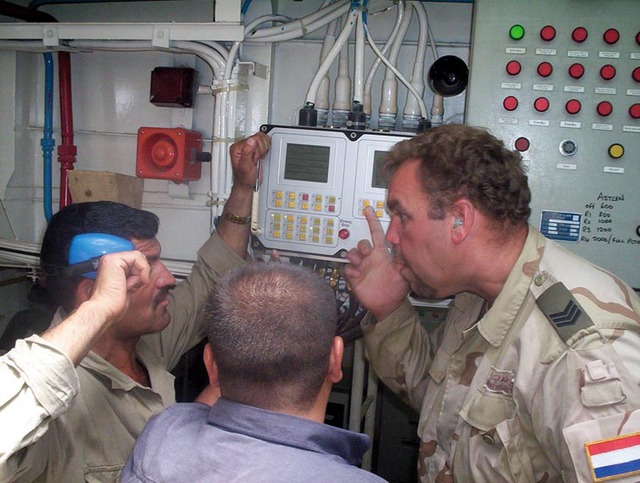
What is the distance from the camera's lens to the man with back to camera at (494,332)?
106 cm

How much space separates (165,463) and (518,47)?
1.41 metres

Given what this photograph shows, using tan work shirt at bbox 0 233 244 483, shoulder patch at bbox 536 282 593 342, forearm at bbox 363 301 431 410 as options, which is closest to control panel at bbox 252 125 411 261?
forearm at bbox 363 301 431 410

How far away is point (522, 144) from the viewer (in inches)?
65.0

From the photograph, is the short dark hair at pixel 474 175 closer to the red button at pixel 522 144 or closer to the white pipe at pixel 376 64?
the red button at pixel 522 144

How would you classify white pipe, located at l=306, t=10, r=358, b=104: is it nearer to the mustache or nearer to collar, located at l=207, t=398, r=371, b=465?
the mustache

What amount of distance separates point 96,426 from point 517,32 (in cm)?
149

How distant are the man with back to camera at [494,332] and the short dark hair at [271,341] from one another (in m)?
0.48

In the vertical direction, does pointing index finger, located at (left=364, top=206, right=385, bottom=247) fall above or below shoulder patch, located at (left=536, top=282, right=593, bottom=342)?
above

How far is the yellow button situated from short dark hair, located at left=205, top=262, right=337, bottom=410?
1057mm

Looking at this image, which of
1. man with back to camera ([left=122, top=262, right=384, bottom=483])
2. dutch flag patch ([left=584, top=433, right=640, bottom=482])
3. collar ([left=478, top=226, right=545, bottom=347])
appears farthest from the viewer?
collar ([left=478, top=226, right=545, bottom=347])

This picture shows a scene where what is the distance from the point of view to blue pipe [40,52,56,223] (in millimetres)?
2168

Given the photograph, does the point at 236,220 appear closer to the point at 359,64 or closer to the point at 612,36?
the point at 359,64

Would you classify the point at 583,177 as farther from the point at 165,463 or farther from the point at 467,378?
the point at 165,463

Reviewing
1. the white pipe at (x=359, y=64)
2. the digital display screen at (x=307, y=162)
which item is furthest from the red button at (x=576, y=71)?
the digital display screen at (x=307, y=162)
